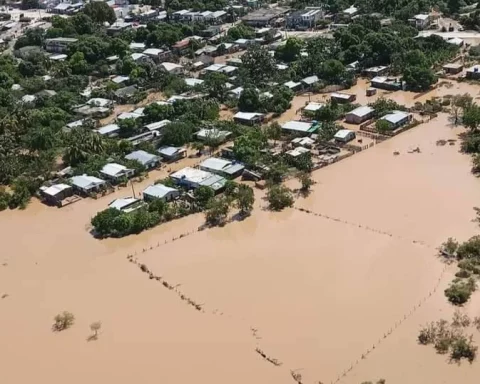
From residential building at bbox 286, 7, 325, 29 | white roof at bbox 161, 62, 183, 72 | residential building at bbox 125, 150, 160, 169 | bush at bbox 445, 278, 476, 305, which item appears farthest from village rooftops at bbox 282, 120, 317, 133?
residential building at bbox 286, 7, 325, 29

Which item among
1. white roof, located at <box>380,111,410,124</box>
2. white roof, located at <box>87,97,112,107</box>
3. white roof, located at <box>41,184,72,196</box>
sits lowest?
white roof, located at <box>41,184,72,196</box>

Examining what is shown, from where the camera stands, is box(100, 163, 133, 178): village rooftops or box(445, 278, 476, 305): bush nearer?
box(445, 278, 476, 305): bush

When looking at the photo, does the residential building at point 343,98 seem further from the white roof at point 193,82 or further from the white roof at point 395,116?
the white roof at point 193,82

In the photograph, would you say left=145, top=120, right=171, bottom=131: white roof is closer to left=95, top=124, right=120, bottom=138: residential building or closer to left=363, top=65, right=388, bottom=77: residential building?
left=95, top=124, right=120, bottom=138: residential building

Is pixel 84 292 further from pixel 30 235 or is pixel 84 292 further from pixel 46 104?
pixel 46 104

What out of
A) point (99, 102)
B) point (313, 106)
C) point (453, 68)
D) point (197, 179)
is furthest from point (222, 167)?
point (453, 68)

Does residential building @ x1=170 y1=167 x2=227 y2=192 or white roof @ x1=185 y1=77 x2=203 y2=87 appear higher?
white roof @ x1=185 y1=77 x2=203 y2=87

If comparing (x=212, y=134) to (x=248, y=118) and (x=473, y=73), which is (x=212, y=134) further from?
(x=473, y=73)

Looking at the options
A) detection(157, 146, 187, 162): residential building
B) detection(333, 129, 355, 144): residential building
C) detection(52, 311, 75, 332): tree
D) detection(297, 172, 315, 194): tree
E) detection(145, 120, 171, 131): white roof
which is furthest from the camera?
detection(145, 120, 171, 131): white roof
